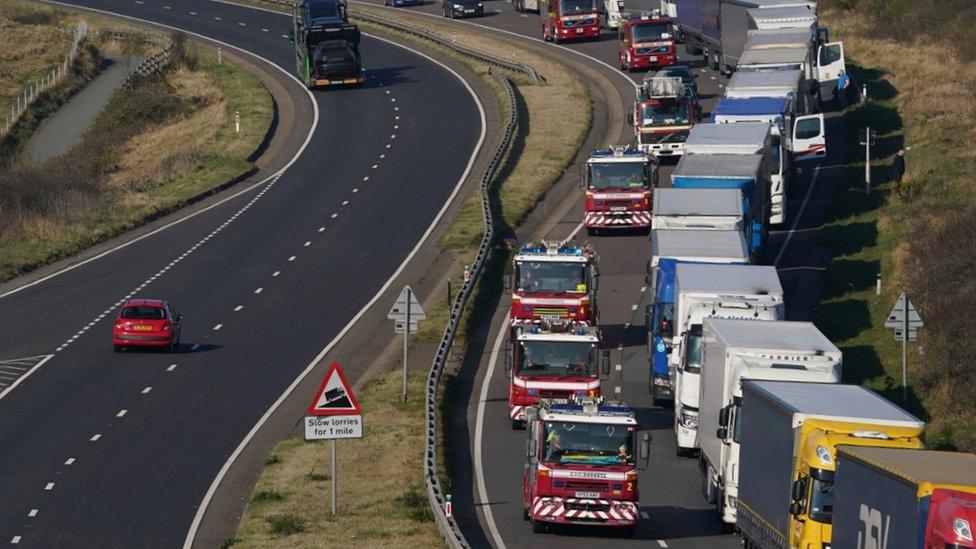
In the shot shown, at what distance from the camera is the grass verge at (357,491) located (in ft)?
99.7

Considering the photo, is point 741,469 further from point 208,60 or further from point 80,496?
point 208,60

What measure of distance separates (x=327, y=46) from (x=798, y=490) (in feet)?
218

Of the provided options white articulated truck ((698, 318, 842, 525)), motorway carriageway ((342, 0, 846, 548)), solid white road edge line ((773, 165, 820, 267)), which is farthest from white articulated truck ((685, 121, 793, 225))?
white articulated truck ((698, 318, 842, 525))

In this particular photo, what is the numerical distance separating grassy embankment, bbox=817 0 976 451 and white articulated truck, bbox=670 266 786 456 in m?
4.31

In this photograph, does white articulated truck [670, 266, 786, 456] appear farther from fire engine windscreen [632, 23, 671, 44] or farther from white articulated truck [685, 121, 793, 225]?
fire engine windscreen [632, 23, 671, 44]

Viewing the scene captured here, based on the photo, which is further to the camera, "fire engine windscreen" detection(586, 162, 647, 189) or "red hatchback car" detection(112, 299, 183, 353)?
"fire engine windscreen" detection(586, 162, 647, 189)

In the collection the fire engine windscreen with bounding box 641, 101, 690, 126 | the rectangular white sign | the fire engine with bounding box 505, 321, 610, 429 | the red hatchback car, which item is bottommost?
the red hatchback car

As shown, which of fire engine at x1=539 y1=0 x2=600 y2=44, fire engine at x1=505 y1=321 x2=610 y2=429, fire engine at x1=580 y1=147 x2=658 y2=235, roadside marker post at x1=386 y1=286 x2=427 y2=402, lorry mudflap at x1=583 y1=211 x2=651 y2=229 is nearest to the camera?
fire engine at x1=505 y1=321 x2=610 y2=429

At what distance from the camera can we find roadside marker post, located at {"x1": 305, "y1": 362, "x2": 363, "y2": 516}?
30.5 meters

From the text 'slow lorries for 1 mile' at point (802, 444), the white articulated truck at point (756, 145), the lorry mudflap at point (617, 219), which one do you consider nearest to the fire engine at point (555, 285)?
the white articulated truck at point (756, 145)

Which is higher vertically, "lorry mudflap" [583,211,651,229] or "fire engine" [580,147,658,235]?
"fire engine" [580,147,658,235]

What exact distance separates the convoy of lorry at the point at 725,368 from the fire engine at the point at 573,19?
25.6m

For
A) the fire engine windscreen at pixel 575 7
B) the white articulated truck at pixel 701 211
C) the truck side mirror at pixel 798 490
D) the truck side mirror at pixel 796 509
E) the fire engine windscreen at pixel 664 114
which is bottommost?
the truck side mirror at pixel 796 509

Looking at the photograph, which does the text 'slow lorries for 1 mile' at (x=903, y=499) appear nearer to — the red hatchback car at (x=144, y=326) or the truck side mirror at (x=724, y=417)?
the truck side mirror at (x=724, y=417)
